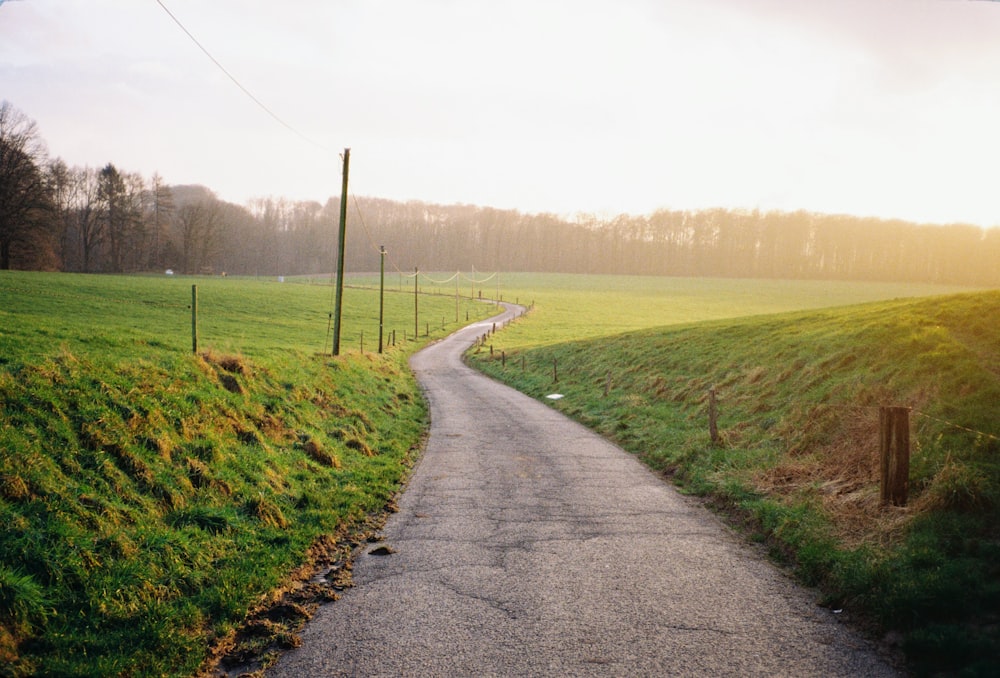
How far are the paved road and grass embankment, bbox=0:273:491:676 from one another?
39.7 inches

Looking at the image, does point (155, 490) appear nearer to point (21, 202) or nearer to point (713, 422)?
point (713, 422)

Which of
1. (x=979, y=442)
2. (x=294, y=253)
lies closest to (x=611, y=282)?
(x=294, y=253)

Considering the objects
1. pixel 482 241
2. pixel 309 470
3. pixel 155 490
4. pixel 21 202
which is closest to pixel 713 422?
pixel 309 470

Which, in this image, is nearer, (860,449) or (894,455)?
(894,455)

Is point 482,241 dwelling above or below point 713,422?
above

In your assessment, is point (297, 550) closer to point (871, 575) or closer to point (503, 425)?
point (871, 575)

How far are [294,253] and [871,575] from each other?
541ft

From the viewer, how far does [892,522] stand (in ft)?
25.7

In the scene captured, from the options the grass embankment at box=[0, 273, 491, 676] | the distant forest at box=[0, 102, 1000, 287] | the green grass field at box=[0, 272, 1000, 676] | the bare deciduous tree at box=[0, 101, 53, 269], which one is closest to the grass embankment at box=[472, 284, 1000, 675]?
the green grass field at box=[0, 272, 1000, 676]

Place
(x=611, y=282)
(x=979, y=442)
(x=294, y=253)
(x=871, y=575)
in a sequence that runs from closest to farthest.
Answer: (x=871, y=575), (x=979, y=442), (x=611, y=282), (x=294, y=253)

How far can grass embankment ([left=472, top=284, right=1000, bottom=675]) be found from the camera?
19.9ft

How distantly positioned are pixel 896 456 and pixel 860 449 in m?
2.06

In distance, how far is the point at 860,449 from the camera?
33.6 ft

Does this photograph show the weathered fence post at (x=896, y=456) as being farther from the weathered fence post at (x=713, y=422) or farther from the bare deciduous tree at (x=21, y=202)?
the bare deciduous tree at (x=21, y=202)
